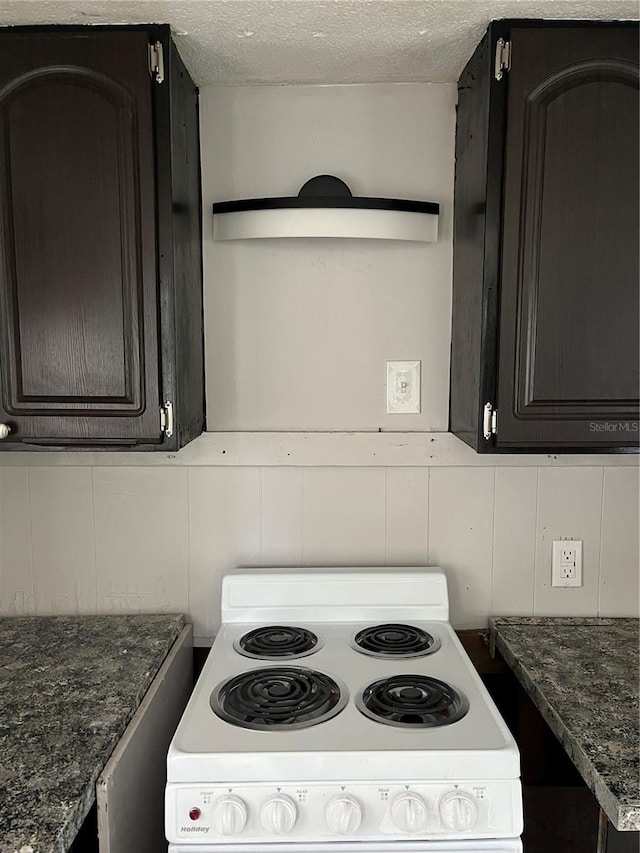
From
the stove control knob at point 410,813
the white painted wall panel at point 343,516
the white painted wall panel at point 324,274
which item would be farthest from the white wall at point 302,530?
the stove control knob at point 410,813

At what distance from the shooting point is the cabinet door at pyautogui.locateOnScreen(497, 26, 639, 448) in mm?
1326

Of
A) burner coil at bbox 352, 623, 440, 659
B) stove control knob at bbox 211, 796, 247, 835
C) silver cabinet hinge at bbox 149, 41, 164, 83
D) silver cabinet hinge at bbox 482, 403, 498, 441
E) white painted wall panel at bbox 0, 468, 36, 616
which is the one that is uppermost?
silver cabinet hinge at bbox 149, 41, 164, 83

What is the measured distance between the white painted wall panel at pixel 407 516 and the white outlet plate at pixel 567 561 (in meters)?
0.33

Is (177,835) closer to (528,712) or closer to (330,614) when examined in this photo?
(330,614)

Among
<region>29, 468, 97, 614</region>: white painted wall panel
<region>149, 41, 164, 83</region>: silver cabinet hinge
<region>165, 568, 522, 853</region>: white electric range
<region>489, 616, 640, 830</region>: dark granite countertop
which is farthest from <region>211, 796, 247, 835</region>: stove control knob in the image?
<region>149, 41, 164, 83</region>: silver cabinet hinge

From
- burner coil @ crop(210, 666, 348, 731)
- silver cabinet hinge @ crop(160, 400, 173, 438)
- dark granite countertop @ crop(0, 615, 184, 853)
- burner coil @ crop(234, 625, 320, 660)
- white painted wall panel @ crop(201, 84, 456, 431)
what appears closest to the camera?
dark granite countertop @ crop(0, 615, 184, 853)

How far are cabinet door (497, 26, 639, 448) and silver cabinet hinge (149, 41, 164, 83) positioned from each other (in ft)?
2.21

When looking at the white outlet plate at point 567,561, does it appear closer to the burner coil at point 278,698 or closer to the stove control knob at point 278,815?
the burner coil at point 278,698

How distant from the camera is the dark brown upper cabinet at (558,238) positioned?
1326 mm

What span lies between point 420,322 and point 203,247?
1.86 ft

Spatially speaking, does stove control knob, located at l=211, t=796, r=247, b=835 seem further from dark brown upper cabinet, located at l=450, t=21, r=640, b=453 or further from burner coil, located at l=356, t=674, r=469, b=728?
dark brown upper cabinet, located at l=450, t=21, r=640, b=453

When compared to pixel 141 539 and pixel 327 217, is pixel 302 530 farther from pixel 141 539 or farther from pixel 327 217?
pixel 327 217

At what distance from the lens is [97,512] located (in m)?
1.74

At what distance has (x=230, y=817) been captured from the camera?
112cm
